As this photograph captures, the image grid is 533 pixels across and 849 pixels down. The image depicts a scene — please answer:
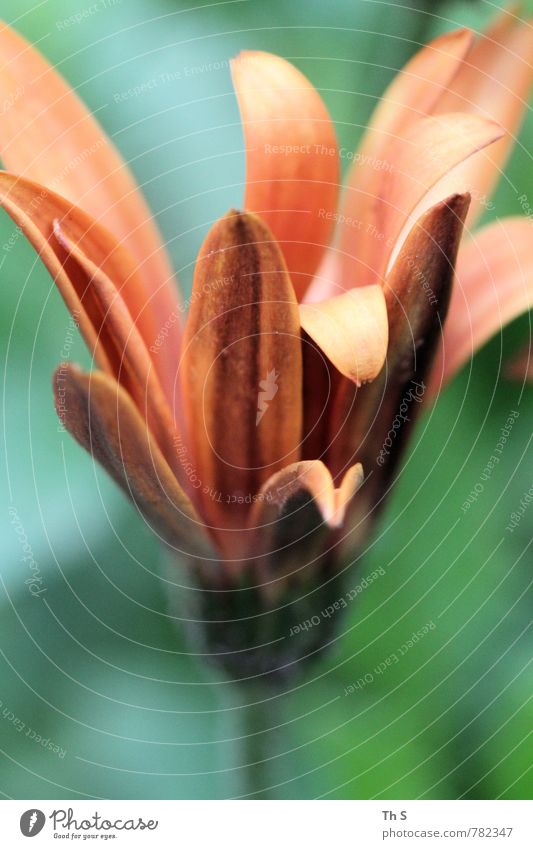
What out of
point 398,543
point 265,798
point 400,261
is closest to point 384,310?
point 400,261

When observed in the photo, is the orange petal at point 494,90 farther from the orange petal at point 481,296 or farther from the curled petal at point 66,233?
the curled petal at point 66,233

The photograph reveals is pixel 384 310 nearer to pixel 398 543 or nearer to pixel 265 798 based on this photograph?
pixel 398 543

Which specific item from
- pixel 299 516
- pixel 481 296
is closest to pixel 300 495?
pixel 299 516

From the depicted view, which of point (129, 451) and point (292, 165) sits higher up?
point (292, 165)

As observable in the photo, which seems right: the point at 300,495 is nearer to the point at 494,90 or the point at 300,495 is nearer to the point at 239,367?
the point at 239,367

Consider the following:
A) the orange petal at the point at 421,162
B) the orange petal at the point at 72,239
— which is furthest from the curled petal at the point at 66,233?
the orange petal at the point at 421,162
